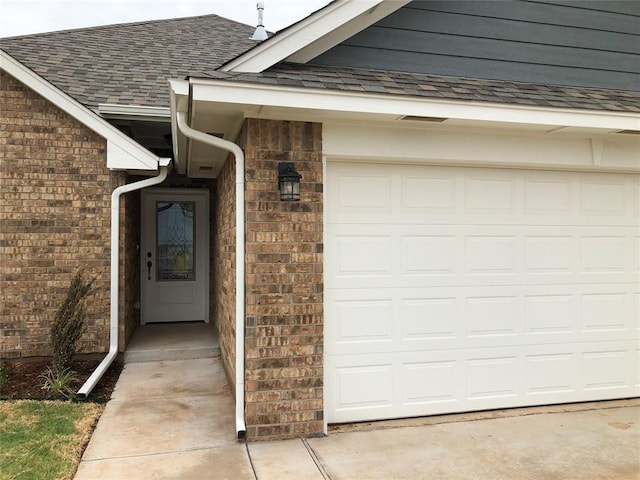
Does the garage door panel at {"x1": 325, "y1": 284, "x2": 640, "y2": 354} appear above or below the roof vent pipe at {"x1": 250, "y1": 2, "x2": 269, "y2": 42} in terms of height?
below

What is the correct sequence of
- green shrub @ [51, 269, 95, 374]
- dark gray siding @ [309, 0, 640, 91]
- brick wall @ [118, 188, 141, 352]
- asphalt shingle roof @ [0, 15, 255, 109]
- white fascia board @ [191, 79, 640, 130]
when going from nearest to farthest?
1. white fascia board @ [191, 79, 640, 130]
2. dark gray siding @ [309, 0, 640, 91]
3. green shrub @ [51, 269, 95, 374]
4. brick wall @ [118, 188, 141, 352]
5. asphalt shingle roof @ [0, 15, 255, 109]

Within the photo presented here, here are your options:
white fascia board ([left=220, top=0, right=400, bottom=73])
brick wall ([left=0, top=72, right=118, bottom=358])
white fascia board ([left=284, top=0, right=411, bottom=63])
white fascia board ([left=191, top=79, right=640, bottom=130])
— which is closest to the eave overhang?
white fascia board ([left=191, top=79, right=640, bottom=130])

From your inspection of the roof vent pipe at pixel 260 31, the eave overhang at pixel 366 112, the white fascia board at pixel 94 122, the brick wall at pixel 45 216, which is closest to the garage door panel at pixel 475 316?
the eave overhang at pixel 366 112

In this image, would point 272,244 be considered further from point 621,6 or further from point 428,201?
point 621,6

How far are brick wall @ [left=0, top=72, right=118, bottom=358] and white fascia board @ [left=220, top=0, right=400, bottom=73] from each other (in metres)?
3.17

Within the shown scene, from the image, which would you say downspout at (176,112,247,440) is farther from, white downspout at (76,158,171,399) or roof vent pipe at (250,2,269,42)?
roof vent pipe at (250,2,269,42)

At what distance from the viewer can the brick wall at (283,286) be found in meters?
3.83

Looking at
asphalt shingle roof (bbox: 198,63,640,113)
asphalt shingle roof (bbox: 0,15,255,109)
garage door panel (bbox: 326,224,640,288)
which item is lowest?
garage door panel (bbox: 326,224,640,288)

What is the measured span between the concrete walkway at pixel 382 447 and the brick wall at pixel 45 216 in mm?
2093

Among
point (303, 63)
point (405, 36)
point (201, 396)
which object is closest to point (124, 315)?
point (201, 396)

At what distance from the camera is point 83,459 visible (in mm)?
3521

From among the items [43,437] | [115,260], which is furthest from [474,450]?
[115,260]

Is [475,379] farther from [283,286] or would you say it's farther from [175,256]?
[175,256]

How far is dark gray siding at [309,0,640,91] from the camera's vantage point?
448cm
